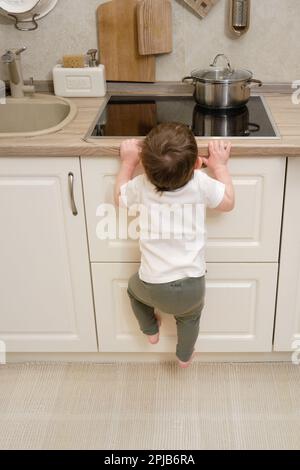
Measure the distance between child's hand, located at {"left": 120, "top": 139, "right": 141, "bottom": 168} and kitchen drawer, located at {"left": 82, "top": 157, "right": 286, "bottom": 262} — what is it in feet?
0.17

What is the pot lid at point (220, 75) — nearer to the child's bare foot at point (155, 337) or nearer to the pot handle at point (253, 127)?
the pot handle at point (253, 127)

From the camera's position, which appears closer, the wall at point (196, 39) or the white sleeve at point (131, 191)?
the white sleeve at point (131, 191)

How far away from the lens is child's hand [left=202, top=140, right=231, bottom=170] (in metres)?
1.45

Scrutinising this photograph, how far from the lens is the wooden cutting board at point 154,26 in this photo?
1.81 metres

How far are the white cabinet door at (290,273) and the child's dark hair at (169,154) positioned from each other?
0.34 meters

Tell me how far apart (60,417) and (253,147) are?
3.57ft

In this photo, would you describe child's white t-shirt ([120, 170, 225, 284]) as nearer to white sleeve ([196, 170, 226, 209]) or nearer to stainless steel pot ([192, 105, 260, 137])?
white sleeve ([196, 170, 226, 209])

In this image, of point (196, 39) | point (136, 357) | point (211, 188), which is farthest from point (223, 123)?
point (136, 357)

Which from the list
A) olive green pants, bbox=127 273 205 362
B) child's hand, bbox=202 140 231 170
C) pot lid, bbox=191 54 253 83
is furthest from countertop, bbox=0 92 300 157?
olive green pants, bbox=127 273 205 362

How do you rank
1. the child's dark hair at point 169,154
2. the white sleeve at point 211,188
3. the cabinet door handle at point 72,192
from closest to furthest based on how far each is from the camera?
the child's dark hair at point 169,154 < the white sleeve at point 211,188 < the cabinet door handle at point 72,192

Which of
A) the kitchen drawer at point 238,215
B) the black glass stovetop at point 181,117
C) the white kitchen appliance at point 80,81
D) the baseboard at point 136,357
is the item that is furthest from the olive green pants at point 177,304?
the white kitchen appliance at point 80,81

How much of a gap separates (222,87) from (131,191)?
504 millimetres

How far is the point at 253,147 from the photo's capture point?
1448mm

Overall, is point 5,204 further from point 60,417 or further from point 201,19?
point 201,19
